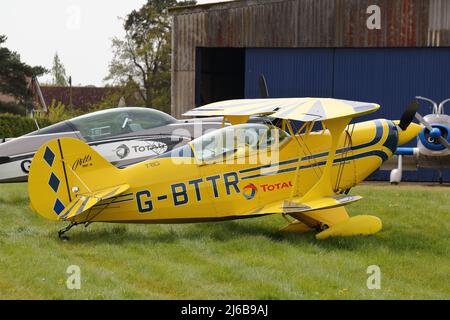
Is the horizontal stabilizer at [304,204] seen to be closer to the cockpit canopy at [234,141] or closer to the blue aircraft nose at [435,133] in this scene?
the cockpit canopy at [234,141]

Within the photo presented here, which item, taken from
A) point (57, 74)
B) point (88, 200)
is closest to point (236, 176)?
point (88, 200)

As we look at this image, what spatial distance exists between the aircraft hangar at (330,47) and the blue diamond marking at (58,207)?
50.6 ft

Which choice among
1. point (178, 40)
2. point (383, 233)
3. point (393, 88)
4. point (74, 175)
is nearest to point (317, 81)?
point (393, 88)

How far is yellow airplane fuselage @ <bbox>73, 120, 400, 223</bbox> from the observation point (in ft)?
34.0

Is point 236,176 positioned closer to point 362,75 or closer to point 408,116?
point 408,116

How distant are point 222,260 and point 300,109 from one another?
264 centimetres

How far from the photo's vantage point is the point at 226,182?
10.6 meters

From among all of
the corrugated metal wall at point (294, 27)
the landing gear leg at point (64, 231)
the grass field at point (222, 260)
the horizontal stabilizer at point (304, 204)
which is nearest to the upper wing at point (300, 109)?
the horizontal stabilizer at point (304, 204)

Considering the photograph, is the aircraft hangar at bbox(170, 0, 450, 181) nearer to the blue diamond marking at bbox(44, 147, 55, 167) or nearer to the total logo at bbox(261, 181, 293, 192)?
the total logo at bbox(261, 181, 293, 192)

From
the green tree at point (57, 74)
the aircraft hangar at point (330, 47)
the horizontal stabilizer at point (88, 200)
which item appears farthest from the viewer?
the green tree at point (57, 74)

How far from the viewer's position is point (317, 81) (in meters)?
24.6

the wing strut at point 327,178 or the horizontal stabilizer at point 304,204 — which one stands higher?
the wing strut at point 327,178

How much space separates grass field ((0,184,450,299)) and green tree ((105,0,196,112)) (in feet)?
140

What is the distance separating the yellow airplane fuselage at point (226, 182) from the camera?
10.4m
